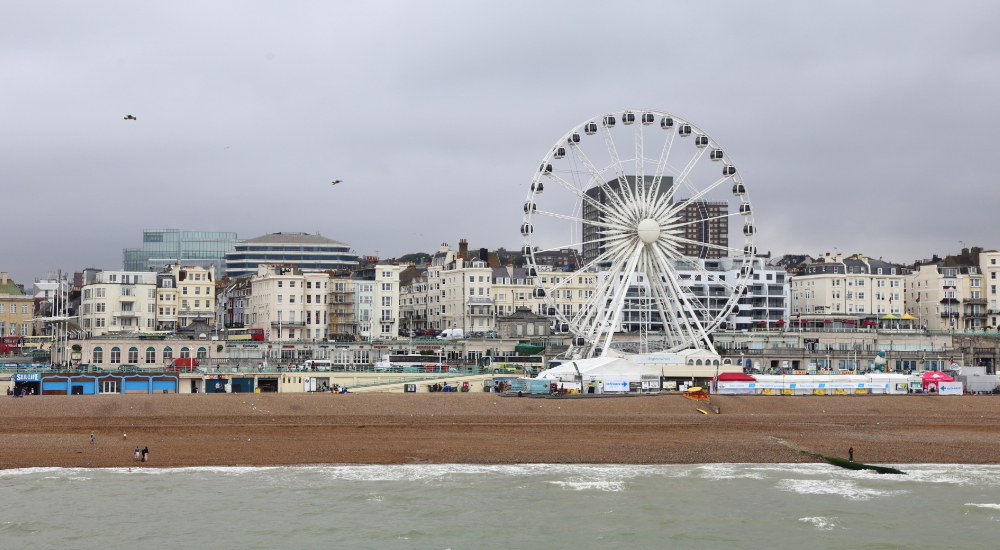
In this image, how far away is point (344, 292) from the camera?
91.9 metres

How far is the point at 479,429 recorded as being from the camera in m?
47.1

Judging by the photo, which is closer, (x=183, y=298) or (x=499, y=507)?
(x=499, y=507)

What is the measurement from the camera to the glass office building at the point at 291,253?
139875 mm

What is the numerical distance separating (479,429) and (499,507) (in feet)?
45.2

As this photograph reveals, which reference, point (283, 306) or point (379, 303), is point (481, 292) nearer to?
point (379, 303)

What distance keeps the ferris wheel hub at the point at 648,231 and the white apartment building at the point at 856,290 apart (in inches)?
1773

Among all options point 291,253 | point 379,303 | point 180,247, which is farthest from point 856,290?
point 180,247

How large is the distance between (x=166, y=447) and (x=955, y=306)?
270 feet

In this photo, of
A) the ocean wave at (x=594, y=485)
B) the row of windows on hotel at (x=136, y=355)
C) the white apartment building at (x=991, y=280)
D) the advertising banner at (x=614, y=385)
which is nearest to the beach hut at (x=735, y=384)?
the advertising banner at (x=614, y=385)

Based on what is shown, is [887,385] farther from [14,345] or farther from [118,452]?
[14,345]

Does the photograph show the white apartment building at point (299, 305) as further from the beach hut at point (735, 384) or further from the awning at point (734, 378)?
the beach hut at point (735, 384)

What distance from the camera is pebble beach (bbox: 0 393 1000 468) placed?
41625mm

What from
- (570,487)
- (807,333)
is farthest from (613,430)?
(807,333)

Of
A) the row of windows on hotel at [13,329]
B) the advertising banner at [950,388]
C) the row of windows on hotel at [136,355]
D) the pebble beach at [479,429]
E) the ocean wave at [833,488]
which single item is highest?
the row of windows on hotel at [13,329]
